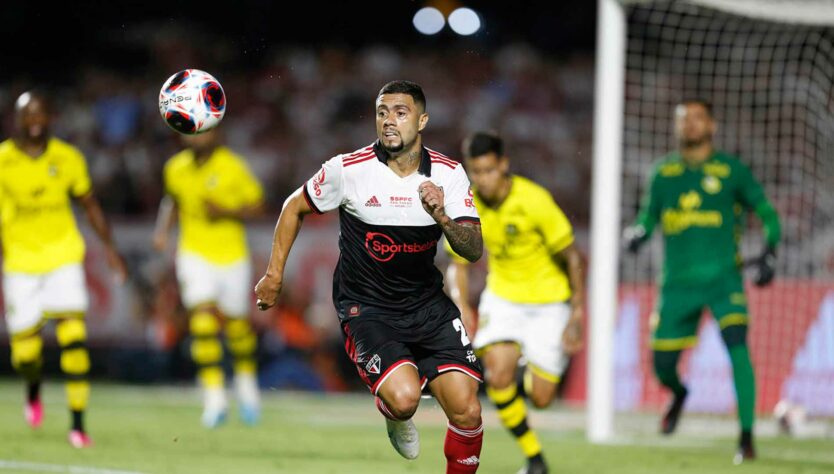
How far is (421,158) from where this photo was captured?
21.6 feet

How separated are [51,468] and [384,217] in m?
2.96

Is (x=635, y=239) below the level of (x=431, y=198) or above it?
below

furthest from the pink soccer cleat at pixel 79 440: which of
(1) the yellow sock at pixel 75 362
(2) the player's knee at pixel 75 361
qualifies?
(2) the player's knee at pixel 75 361

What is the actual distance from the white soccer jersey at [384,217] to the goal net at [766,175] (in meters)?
4.95

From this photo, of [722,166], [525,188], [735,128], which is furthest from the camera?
[735,128]

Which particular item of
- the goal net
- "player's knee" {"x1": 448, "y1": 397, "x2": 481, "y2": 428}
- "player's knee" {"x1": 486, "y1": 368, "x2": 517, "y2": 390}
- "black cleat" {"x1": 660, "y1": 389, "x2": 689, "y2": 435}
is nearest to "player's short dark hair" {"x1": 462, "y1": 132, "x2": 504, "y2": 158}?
"player's knee" {"x1": 486, "y1": 368, "x2": 517, "y2": 390}

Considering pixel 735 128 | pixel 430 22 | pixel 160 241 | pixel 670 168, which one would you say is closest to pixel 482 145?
pixel 670 168

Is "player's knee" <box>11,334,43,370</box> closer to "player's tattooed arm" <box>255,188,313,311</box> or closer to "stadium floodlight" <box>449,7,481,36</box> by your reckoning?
"player's tattooed arm" <box>255,188,313,311</box>

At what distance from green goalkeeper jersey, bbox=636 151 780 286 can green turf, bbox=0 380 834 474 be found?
1.34m

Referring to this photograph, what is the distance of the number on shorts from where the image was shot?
6711 millimetres

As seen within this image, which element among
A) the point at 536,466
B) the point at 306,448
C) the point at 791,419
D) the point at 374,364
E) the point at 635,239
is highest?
the point at 635,239

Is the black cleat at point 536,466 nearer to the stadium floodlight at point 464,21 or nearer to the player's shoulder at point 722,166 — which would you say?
the player's shoulder at point 722,166

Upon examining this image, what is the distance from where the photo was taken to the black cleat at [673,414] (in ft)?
33.6

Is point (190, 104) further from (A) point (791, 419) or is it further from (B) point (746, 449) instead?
(A) point (791, 419)
